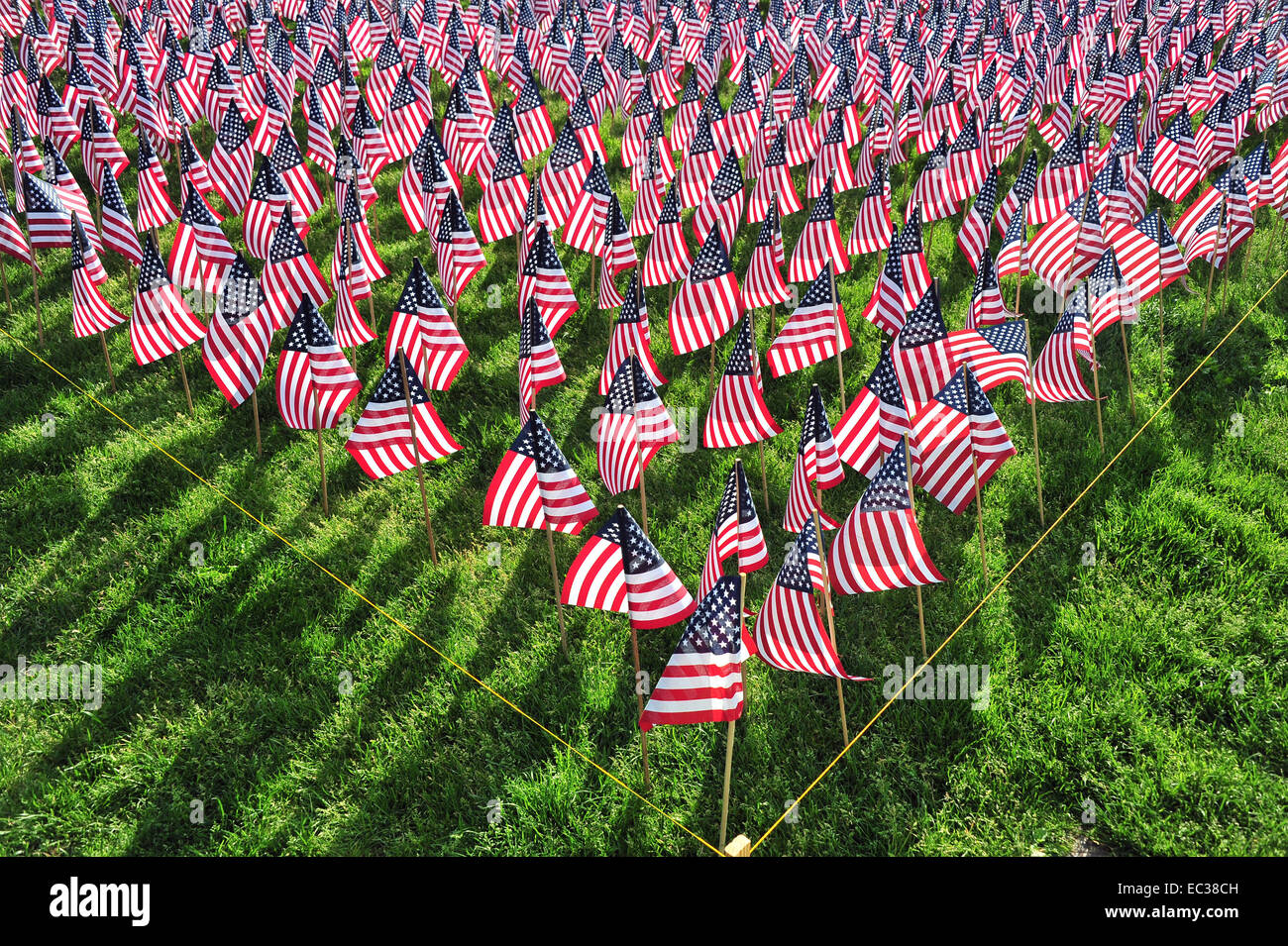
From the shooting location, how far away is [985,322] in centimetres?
1086

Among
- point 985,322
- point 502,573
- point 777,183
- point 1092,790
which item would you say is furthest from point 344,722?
point 777,183

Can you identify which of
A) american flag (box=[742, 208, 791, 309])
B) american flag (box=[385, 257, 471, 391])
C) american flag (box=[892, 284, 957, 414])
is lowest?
american flag (box=[892, 284, 957, 414])

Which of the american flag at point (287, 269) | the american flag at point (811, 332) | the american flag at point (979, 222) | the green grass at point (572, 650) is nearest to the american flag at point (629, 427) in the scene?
the green grass at point (572, 650)

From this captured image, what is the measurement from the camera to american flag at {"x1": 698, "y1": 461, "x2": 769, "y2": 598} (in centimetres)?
727

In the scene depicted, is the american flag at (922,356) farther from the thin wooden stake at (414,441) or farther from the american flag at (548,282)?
the thin wooden stake at (414,441)

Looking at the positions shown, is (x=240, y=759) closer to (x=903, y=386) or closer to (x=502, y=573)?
(x=502, y=573)

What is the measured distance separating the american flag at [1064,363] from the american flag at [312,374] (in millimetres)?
6618

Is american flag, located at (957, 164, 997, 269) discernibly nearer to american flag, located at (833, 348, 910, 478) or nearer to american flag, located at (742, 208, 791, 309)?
american flag, located at (742, 208, 791, 309)

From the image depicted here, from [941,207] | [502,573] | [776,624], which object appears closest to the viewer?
[776,624]

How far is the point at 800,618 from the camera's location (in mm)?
6816

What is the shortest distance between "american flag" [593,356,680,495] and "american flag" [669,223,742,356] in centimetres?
217

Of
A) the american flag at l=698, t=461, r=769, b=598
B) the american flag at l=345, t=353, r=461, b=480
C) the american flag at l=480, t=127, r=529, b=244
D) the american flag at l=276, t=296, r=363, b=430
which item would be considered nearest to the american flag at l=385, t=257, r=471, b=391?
the american flag at l=276, t=296, r=363, b=430

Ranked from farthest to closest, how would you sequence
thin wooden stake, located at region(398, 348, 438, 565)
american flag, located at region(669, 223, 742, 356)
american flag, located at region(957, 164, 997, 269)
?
american flag, located at region(957, 164, 997, 269)
american flag, located at region(669, 223, 742, 356)
thin wooden stake, located at region(398, 348, 438, 565)

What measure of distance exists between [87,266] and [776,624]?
8839 mm
